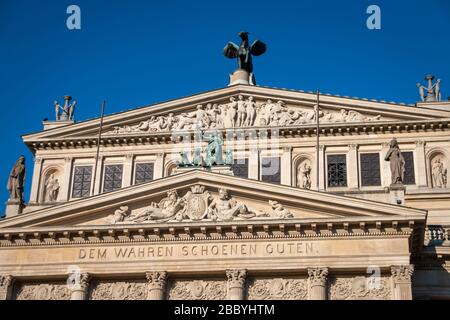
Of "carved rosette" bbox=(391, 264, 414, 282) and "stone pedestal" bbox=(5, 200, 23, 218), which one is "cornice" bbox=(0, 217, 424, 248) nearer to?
"carved rosette" bbox=(391, 264, 414, 282)

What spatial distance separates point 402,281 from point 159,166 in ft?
53.6

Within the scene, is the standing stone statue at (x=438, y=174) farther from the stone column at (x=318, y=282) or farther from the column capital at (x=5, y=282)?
the column capital at (x=5, y=282)

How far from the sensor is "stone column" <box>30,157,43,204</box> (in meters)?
47.5

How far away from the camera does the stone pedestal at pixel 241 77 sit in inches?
1929

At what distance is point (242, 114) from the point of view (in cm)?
4756

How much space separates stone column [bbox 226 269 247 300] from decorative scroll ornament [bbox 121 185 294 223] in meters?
2.15

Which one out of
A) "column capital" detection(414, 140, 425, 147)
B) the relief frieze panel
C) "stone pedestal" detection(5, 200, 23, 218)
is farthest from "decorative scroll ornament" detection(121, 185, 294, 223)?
"column capital" detection(414, 140, 425, 147)

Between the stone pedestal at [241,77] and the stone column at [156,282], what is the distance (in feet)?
48.3

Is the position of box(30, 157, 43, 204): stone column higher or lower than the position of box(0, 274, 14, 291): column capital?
higher

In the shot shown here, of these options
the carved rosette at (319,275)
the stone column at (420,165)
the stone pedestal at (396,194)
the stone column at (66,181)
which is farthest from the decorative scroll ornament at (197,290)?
the stone column at (420,165)

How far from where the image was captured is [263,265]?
36.5 metres

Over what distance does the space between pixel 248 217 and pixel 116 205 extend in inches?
220
